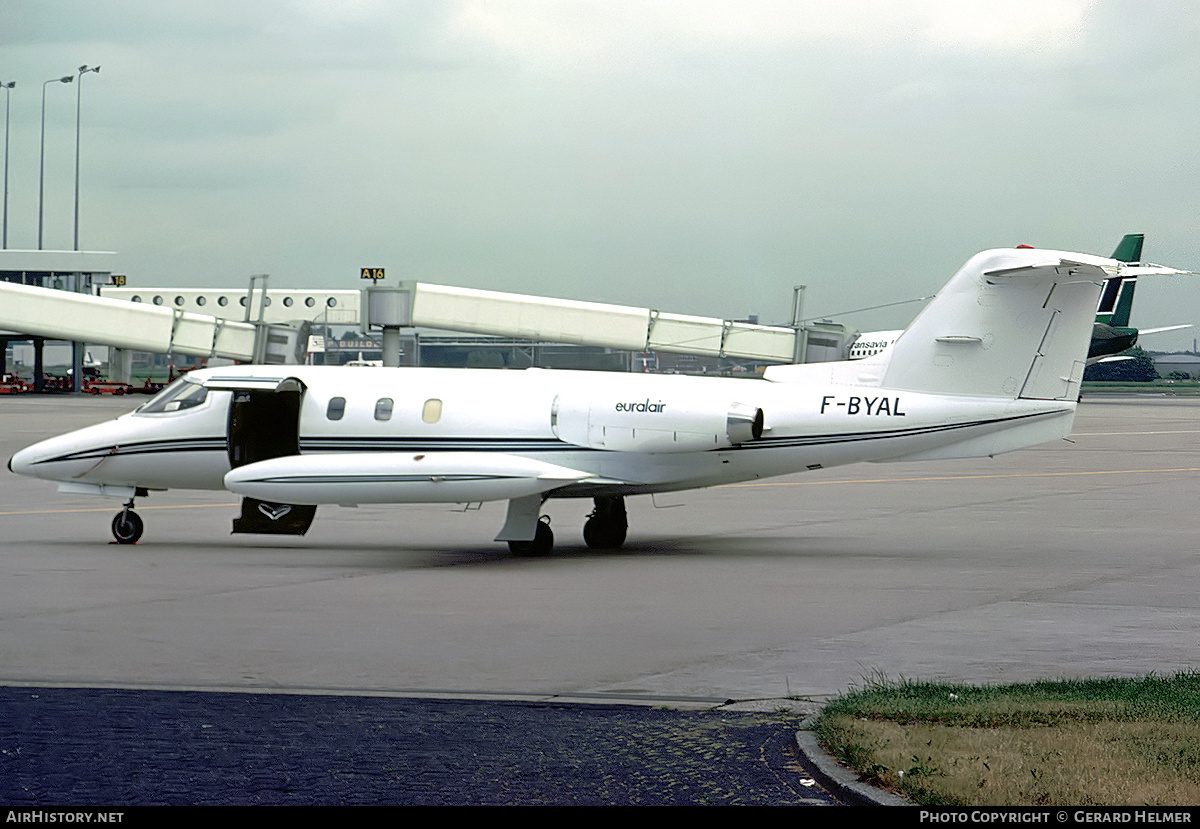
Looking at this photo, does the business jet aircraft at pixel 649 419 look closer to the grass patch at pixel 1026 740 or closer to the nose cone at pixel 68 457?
the nose cone at pixel 68 457

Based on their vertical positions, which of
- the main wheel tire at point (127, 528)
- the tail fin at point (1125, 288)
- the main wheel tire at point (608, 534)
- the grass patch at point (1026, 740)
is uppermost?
the tail fin at point (1125, 288)

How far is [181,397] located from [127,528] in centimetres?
206

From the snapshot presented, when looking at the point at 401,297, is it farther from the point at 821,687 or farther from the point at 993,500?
the point at 821,687

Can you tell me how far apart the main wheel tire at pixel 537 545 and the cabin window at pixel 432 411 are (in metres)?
2.09

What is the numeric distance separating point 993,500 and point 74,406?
52708mm

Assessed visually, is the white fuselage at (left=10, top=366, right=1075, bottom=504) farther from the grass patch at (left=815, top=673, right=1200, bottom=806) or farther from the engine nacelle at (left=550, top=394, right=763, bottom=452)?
the grass patch at (left=815, top=673, right=1200, bottom=806)

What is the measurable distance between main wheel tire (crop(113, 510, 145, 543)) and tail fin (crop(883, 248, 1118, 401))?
10.8 m

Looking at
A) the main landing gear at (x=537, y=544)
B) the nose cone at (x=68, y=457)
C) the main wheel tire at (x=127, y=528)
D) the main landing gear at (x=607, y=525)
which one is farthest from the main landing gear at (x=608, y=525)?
the nose cone at (x=68, y=457)

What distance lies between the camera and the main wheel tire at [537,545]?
1962 cm

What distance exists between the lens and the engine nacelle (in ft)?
62.6

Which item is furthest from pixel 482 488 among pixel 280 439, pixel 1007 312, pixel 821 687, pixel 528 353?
pixel 528 353

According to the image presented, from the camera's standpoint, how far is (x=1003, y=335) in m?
19.6

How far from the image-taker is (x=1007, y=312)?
64.3 feet

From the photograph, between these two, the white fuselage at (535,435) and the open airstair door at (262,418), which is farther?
the open airstair door at (262,418)
